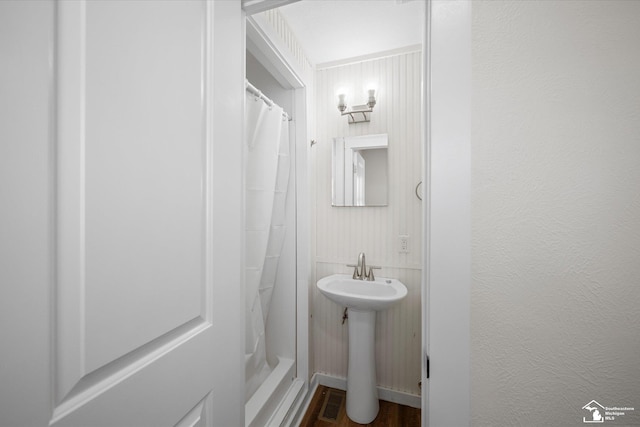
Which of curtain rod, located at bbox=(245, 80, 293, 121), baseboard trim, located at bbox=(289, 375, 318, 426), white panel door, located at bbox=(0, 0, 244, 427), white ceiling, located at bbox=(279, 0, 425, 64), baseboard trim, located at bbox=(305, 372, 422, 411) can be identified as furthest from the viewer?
baseboard trim, located at bbox=(305, 372, 422, 411)

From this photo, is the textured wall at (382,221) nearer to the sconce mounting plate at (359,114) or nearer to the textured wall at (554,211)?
the sconce mounting plate at (359,114)

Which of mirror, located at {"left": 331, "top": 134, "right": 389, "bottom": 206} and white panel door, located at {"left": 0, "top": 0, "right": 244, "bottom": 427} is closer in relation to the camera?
white panel door, located at {"left": 0, "top": 0, "right": 244, "bottom": 427}

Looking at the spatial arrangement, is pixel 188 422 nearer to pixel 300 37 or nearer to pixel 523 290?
pixel 523 290

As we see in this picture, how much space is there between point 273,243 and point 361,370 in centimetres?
100

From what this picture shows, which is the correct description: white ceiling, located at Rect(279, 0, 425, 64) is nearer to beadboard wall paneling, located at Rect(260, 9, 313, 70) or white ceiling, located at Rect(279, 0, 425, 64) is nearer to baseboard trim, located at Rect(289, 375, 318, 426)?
beadboard wall paneling, located at Rect(260, 9, 313, 70)

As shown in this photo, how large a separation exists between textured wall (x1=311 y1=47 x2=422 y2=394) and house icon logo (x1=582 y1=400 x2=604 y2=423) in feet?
4.04

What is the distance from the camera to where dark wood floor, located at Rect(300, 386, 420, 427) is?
1638mm

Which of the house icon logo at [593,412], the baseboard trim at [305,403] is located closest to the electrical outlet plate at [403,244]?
the baseboard trim at [305,403]

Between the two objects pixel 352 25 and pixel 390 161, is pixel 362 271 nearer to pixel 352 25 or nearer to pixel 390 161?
pixel 390 161

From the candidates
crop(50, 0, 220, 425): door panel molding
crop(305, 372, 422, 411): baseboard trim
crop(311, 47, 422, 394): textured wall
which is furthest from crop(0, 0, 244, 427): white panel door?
crop(305, 372, 422, 411): baseboard trim

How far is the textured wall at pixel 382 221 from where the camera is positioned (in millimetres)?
1823

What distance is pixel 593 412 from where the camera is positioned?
560mm

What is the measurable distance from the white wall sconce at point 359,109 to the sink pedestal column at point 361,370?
4.47 feet

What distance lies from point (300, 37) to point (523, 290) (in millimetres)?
1861
